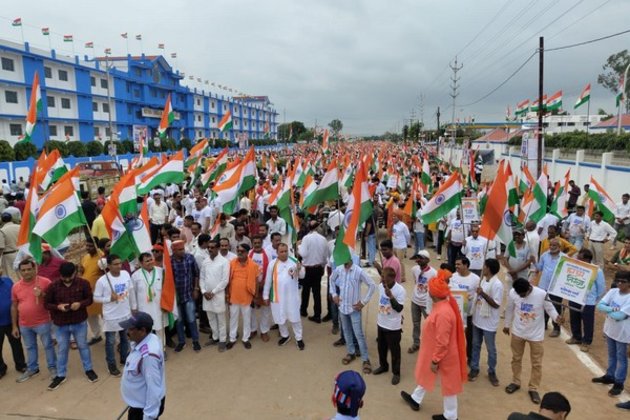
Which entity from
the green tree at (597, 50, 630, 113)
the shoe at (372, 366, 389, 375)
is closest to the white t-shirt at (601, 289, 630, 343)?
the shoe at (372, 366, 389, 375)

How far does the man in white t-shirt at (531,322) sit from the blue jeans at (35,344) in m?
5.51

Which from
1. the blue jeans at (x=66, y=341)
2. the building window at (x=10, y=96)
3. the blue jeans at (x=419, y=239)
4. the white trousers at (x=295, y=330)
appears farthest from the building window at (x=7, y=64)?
the white trousers at (x=295, y=330)

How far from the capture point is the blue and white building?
34750 mm

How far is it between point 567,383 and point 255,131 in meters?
90.9

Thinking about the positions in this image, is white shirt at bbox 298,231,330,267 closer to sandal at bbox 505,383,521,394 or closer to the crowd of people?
the crowd of people

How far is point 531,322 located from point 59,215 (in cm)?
583

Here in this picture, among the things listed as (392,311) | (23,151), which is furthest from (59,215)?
(23,151)

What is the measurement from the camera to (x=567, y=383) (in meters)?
5.36

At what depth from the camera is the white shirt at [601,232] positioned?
8.98m

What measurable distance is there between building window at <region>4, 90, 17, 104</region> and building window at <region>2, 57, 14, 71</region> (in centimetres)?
174

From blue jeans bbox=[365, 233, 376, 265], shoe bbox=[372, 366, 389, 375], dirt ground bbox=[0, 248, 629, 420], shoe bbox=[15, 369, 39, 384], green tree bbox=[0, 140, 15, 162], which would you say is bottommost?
dirt ground bbox=[0, 248, 629, 420]

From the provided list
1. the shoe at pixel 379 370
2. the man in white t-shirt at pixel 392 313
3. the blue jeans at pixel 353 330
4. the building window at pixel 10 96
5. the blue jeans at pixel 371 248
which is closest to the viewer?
the man in white t-shirt at pixel 392 313

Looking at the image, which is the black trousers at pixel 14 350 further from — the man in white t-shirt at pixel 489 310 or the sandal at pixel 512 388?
the sandal at pixel 512 388

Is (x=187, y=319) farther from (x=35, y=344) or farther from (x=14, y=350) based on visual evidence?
(x=14, y=350)
